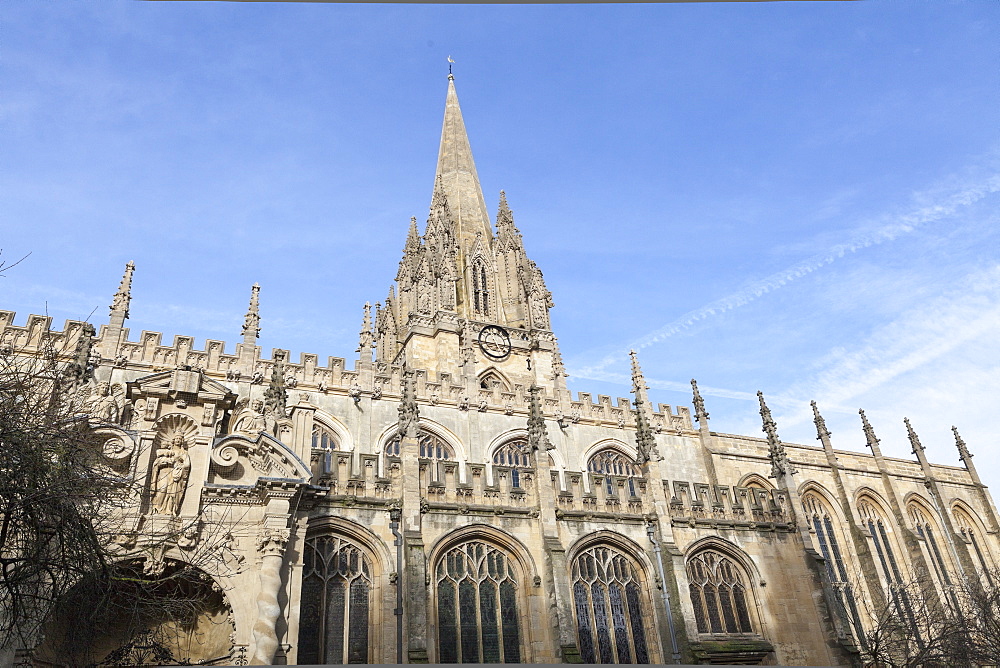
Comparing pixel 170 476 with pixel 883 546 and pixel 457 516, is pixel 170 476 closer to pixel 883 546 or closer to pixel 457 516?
pixel 457 516

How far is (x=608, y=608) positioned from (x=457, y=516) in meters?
4.44

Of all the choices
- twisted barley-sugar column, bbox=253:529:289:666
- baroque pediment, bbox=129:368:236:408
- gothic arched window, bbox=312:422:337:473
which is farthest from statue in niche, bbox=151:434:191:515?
gothic arched window, bbox=312:422:337:473

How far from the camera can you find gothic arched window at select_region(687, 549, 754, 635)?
18609 mm

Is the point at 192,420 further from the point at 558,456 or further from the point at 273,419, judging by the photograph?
the point at 558,456

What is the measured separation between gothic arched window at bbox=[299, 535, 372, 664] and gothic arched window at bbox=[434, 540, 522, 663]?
165 cm

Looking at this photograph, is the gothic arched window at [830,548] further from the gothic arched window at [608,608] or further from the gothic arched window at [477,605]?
the gothic arched window at [477,605]

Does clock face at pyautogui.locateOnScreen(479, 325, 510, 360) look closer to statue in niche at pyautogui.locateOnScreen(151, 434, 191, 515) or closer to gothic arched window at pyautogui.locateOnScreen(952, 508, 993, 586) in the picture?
statue in niche at pyautogui.locateOnScreen(151, 434, 191, 515)

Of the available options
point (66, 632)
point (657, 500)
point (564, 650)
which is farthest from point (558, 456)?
point (66, 632)

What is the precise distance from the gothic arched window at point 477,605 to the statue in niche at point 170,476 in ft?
19.2

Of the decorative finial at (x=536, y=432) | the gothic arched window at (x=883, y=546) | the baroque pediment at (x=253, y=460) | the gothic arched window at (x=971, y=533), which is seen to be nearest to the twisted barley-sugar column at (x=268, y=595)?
the baroque pediment at (x=253, y=460)

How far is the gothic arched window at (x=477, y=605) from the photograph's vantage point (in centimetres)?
1554

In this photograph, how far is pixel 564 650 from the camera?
15438mm

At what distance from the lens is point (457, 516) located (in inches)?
657

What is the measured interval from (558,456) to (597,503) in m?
9.61
